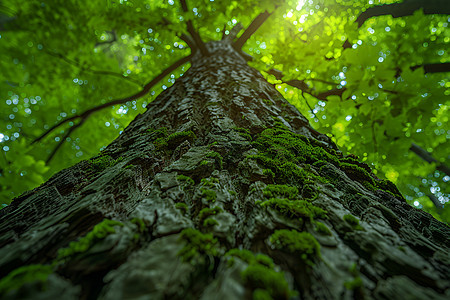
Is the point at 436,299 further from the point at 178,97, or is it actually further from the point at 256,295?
the point at 178,97

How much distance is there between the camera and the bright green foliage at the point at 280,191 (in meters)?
1.00

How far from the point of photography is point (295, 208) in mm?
870

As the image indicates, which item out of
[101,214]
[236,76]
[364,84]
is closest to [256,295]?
[101,214]

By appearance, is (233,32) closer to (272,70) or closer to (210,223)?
(272,70)

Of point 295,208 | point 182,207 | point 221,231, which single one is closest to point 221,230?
point 221,231

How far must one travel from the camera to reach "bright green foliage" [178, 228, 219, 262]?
2.19 feet

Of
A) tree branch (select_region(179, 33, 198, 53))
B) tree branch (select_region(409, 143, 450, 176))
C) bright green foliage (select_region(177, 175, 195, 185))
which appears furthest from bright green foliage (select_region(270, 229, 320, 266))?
tree branch (select_region(179, 33, 198, 53))

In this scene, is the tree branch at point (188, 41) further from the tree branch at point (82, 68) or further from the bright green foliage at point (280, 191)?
the bright green foliage at point (280, 191)

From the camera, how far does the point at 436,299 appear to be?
0.56 meters

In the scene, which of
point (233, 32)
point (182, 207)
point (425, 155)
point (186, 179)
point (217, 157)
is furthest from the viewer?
point (233, 32)

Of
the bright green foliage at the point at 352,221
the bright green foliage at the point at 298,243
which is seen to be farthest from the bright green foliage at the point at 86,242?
the bright green foliage at the point at 352,221

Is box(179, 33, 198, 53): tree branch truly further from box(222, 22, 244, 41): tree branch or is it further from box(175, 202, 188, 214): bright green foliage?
box(175, 202, 188, 214): bright green foliage

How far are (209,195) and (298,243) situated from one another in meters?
0.47

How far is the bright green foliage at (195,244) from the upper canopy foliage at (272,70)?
4.14 feet
